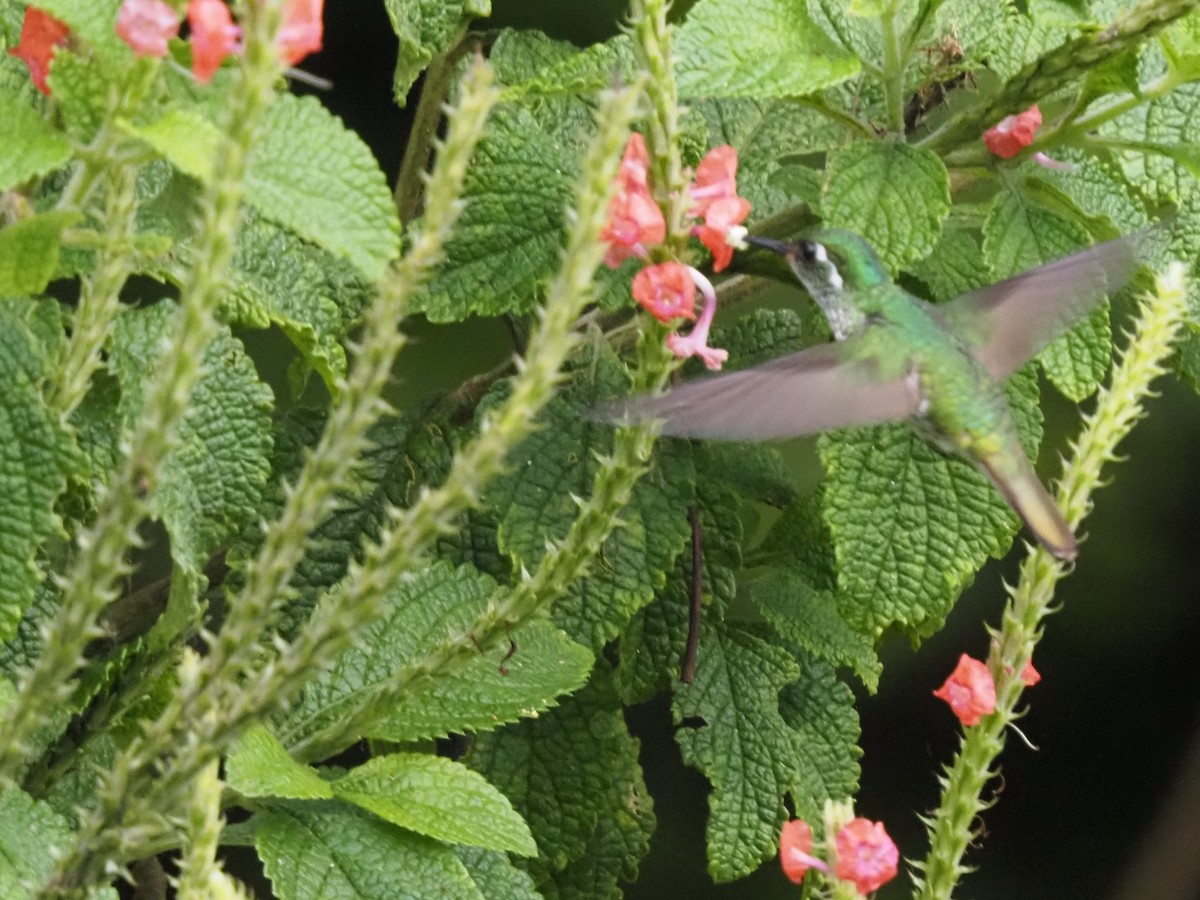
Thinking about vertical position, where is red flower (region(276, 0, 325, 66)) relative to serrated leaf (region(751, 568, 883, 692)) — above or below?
above

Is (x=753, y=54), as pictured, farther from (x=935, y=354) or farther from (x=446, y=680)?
(x=446, y=680)

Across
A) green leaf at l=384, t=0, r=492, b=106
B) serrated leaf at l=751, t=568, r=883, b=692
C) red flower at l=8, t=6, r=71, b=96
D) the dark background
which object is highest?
green leaf at l=384, t=0, r=492, b=106

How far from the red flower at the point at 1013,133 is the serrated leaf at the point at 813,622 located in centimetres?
38

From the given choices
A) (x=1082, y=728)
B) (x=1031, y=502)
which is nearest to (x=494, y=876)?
(x=1031, y=502)

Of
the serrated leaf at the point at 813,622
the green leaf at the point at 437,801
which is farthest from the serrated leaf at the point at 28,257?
the serrated leaf at the point at 813,622

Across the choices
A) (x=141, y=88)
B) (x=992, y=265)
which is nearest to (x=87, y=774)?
(x=141, y=88)

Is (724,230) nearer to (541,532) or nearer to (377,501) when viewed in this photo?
(541,532)

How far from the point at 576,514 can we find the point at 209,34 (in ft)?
1.69

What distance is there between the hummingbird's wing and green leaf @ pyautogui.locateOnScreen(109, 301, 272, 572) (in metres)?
0.25

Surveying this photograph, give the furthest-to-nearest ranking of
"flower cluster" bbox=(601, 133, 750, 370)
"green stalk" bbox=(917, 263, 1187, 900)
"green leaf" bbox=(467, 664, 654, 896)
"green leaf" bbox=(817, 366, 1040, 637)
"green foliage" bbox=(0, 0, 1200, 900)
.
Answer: "green leaf" bbox=(467, 664, 654, 896), "green leaf" bbox=(817, 366, 1040, 637), "green stalk" bbox=(917, 263, 1187, 900), "flower cluster" bbox=(601, 133, 750, 370), "green foliage" bbox=(0, 0, 1200, 900)

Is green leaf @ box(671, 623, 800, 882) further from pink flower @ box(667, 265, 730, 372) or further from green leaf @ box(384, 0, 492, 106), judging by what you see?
green leaf @ box(384, 0, 492, 106)

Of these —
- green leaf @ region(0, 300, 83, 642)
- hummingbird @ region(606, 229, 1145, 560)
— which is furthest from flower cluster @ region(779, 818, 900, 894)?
green leaf @ region(0, 300, 83, 642)

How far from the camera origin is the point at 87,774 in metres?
0.89

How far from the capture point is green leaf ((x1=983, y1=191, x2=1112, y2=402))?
1.04 m
